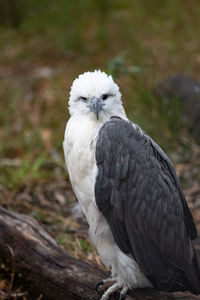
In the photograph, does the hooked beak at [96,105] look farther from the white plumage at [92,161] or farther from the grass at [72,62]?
the grass at [72,62]

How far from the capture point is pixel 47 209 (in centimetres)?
550

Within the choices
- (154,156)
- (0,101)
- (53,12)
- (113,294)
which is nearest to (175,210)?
(154,156)

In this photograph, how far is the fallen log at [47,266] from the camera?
364cm

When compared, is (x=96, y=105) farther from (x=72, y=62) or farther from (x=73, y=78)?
(x=72, y=62)

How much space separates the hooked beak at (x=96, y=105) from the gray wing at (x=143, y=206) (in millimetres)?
105

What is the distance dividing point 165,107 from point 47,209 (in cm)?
164

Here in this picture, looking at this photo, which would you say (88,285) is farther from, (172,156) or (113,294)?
(172,156)

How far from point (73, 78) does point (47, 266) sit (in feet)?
14.2

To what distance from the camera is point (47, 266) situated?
12.6 feet

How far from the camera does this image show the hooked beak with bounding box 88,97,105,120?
11.5 feet

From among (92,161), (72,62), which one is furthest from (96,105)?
(72,62)

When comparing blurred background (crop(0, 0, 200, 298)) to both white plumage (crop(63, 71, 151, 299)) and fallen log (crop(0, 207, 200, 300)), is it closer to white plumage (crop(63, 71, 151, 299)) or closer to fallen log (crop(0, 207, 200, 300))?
fallen log (crop(0, 207, 200, 300))

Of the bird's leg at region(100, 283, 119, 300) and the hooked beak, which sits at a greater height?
the hooked beak

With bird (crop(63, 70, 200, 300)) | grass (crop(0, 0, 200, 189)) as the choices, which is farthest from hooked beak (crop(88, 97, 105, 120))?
grass (crop(0, 0, 200, 189))
